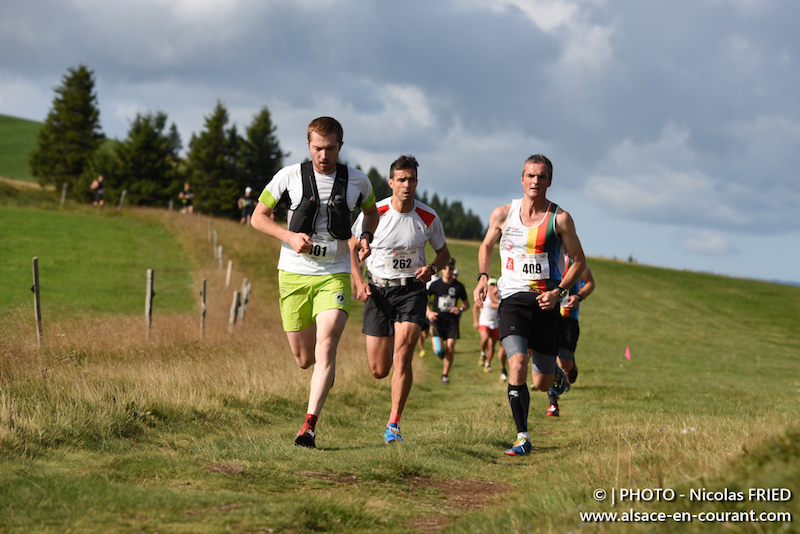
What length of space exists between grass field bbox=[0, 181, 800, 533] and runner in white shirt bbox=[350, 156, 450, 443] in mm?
841

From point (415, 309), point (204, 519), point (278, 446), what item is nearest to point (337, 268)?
point (415, 309)

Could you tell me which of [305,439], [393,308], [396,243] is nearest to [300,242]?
[396,243]

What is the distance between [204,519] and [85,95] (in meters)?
67.9

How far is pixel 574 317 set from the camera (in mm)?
9758

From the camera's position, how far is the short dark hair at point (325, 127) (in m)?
6.13

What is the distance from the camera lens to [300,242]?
590 cm

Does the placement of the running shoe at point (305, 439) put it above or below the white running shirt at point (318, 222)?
below

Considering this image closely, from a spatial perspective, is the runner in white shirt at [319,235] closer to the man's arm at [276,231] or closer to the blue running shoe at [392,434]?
the man's arm at [276,231]

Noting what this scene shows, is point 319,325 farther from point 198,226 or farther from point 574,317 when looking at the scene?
point 198,226

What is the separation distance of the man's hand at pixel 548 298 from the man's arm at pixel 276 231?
2.21 metres

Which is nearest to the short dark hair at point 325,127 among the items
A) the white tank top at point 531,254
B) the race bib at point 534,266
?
the white tank top at point 531,254

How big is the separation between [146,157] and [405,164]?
5958 centimetres

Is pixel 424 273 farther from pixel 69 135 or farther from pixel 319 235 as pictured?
pixel 69 135

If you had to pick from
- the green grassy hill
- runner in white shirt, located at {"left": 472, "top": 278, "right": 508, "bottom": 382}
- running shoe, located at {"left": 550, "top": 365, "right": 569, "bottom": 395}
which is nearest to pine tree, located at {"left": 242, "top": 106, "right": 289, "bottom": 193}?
the green grassy hill
